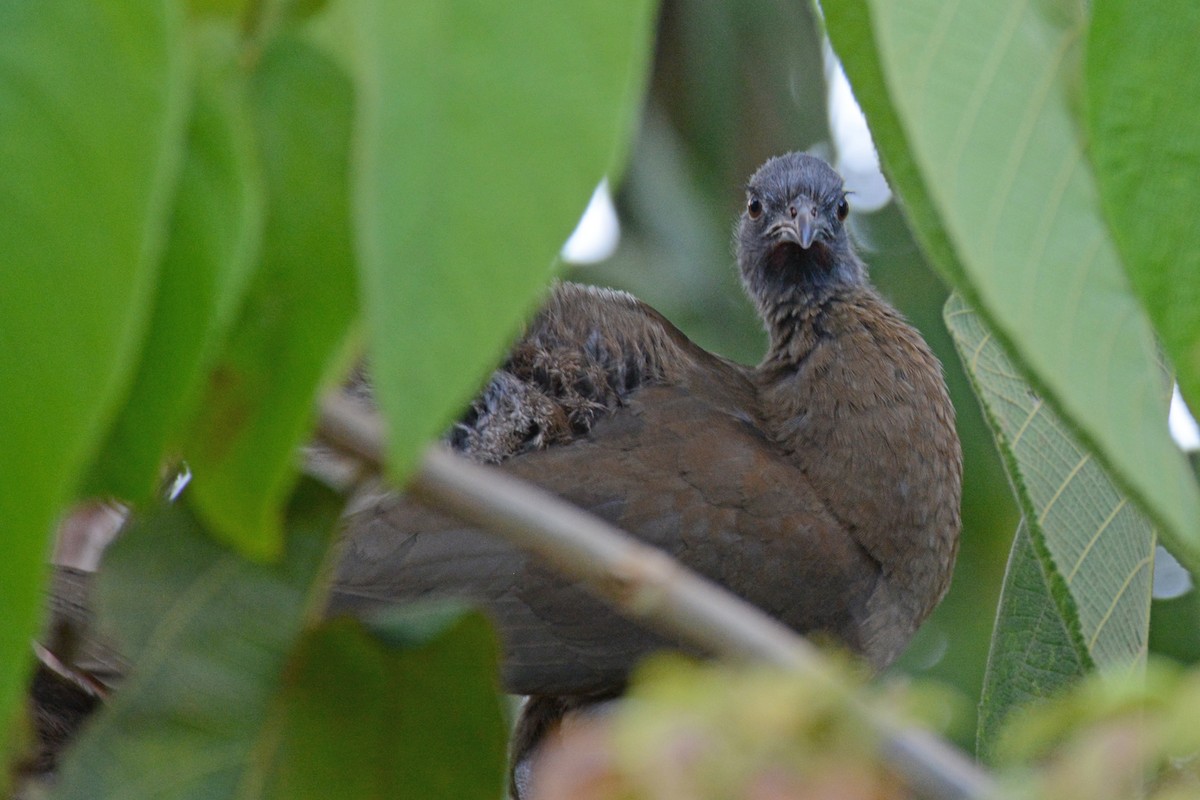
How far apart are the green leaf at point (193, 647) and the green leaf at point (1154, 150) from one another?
0.44 m

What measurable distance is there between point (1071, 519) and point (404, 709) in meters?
0.48

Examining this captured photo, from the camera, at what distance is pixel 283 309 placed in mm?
562

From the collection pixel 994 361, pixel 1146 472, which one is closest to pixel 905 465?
pixel 994 361

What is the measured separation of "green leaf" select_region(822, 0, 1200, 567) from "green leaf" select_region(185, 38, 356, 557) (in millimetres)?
223

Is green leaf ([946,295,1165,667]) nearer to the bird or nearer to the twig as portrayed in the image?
the twig

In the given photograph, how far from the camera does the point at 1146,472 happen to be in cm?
51

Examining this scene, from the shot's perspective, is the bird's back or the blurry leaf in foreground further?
the bird's back

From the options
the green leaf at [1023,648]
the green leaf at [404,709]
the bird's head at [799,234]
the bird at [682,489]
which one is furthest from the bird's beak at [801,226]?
the green leaf at [404,709]

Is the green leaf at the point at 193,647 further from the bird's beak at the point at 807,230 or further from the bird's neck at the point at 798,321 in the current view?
the bird's beak at the point at 807,230

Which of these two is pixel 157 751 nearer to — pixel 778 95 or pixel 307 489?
pixel 307 489

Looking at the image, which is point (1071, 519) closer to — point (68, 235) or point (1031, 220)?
point (1031, 220)

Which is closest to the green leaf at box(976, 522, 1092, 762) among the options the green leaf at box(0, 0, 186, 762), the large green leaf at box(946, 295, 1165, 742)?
the large green leaf at box(946, 295, 1165, 742)

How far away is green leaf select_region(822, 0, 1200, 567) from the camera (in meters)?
0.52

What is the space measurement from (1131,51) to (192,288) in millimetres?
396
